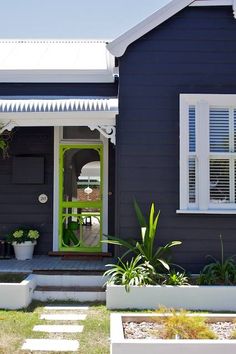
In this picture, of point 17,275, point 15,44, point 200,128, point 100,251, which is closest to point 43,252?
point 100,251

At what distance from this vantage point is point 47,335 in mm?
5082

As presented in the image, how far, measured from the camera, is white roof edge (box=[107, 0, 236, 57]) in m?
6.96

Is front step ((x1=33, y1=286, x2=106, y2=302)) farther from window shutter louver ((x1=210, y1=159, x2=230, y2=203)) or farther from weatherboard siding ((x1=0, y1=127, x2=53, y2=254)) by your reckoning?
window shutter louver ((x1=210, y1=159, x2=230, y2=203))

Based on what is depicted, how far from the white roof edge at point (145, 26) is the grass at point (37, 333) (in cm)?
405

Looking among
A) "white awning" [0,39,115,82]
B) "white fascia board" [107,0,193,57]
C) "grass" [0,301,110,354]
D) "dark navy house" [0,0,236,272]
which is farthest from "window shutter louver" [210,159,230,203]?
"white awning" [0,39,115,82]

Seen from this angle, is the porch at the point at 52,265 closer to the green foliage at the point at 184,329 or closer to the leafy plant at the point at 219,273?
the leafy plant at the point at 219,273

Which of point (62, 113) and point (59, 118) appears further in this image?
point (59, 118)

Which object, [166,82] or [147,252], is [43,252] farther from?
[166,82]

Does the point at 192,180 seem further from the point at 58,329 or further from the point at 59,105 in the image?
the point at 58,329

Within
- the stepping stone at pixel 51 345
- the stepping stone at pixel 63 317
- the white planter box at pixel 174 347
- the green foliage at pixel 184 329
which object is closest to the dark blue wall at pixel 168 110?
the stepping stone at pixel 63 317

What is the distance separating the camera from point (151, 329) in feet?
14.3

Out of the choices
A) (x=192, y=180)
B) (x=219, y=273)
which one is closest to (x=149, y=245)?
(x=219, y=273)

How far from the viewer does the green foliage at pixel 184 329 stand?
13.3ft

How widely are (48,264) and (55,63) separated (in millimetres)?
4041
